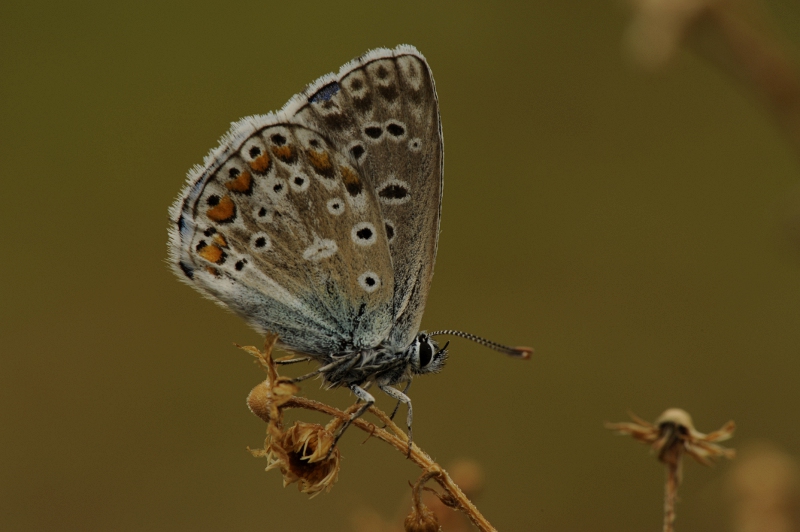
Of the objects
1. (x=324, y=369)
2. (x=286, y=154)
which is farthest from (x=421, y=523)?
(x=286, y=154)

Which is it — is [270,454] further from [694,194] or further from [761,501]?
[694,194]

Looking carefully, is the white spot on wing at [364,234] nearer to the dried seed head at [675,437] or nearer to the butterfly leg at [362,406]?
the butterfly leg at [362,406]

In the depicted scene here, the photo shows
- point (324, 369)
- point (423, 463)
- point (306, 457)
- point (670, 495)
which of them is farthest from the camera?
point (324, 369)

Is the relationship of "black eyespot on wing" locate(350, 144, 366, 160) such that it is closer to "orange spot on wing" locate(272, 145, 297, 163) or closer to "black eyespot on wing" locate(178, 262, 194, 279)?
"orange spot on wing" locate(272, 145, 297, 163)

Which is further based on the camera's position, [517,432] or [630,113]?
[630,113]

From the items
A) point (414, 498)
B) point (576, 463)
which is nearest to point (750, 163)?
point (576, 463)

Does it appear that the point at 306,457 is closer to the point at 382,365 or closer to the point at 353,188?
the point at 382,365

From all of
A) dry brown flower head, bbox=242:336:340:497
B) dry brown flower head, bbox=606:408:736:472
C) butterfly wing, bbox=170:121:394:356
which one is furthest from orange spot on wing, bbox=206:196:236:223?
dry brown flower head, bbox=606:408:736:472

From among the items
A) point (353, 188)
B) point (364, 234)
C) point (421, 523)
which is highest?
point (353, 188)
